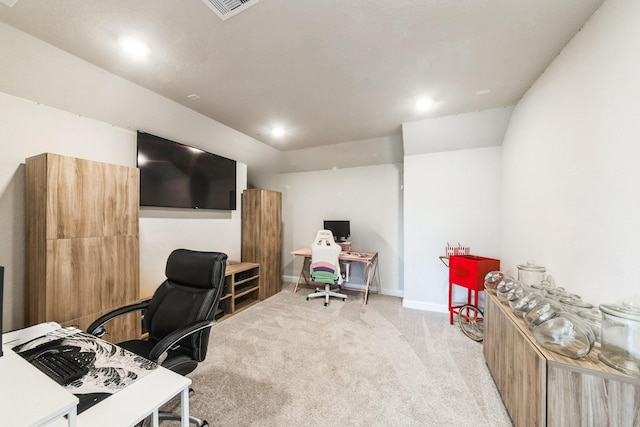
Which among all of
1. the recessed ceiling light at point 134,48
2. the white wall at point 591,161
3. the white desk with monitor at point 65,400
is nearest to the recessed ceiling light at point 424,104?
the white wall at point 591,161

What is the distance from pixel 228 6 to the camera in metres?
1.41

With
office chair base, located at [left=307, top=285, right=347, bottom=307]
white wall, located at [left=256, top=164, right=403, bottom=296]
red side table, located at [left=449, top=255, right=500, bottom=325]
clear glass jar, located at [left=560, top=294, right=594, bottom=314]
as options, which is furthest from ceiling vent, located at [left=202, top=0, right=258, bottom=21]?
office chair base, located at [left=307, top=285, right=347, bottom=307]

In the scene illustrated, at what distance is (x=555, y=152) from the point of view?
189 centimetres

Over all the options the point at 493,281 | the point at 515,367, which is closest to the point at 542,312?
the point at 515,367

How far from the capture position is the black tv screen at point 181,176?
8.84 feet

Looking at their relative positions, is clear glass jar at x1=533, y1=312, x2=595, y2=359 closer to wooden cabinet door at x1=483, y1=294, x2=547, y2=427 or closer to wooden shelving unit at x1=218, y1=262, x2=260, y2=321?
wooden cabinet door at x1=483, y1=294, x2=547, y2=427

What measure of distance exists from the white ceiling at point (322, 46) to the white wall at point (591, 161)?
263 millimetres

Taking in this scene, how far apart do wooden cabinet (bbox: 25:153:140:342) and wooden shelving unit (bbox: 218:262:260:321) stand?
125cm

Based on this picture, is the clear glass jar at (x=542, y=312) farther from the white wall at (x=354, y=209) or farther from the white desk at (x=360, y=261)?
the white wall at (x=354, y=209)

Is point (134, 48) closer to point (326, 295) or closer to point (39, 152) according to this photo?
point (39, 152)

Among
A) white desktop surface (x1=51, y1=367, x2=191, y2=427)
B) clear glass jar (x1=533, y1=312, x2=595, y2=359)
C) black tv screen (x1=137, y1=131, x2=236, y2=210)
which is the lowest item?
white desktop surface (x1=51, y1=367, x2=191, y2=427)

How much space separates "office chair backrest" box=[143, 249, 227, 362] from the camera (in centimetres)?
158

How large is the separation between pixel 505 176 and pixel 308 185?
3.37m

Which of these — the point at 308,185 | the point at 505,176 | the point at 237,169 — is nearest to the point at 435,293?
the point at 505,176
